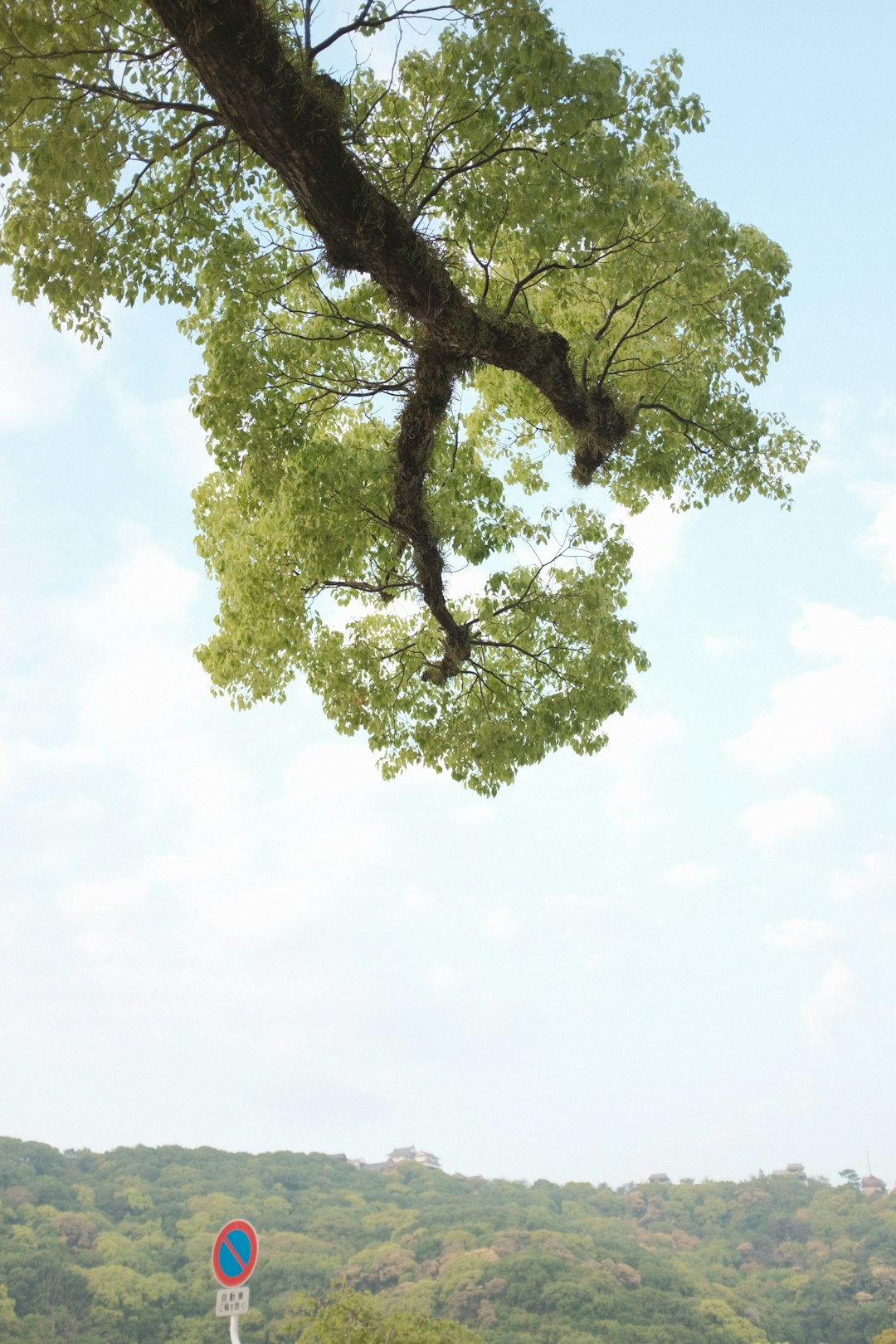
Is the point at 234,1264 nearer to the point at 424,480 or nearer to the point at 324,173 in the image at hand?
the point at 424,480

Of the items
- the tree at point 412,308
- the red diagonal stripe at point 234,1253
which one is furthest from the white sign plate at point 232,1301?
the tree at point 412,308

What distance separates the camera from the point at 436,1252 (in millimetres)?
43781

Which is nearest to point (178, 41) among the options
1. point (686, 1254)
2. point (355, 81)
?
point (355, 81)

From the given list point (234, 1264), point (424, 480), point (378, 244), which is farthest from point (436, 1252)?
point (378, 244)

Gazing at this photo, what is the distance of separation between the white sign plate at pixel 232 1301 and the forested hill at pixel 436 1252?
29.9 meters

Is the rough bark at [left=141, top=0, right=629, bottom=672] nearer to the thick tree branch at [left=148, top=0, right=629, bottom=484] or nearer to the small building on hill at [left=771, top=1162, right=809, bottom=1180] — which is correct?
the thick tree branch at [left=148, top=0, right=629, bottom=484]

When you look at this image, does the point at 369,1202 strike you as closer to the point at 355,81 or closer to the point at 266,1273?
the point at 266,1273

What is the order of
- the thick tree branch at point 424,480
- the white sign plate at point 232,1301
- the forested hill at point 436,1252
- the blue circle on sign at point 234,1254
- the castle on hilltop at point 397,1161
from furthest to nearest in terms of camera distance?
1. the castle on hilltop at point 397,1161
2. the forested hill at point 436,1252
3. the thick tree branch at point 424,480
4. the blue circle on sign at point 234,1254
5. the white sign plate at point 232,1301

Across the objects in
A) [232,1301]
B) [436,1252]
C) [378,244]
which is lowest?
[436,1252]

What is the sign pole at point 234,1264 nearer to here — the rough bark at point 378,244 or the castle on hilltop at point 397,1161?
the rough bark at point 378,244

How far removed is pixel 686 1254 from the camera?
47750 millimetres

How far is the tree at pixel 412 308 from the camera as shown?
4742mm

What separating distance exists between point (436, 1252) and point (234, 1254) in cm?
4259

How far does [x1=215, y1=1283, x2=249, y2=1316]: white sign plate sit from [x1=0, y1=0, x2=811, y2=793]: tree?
140 inches
